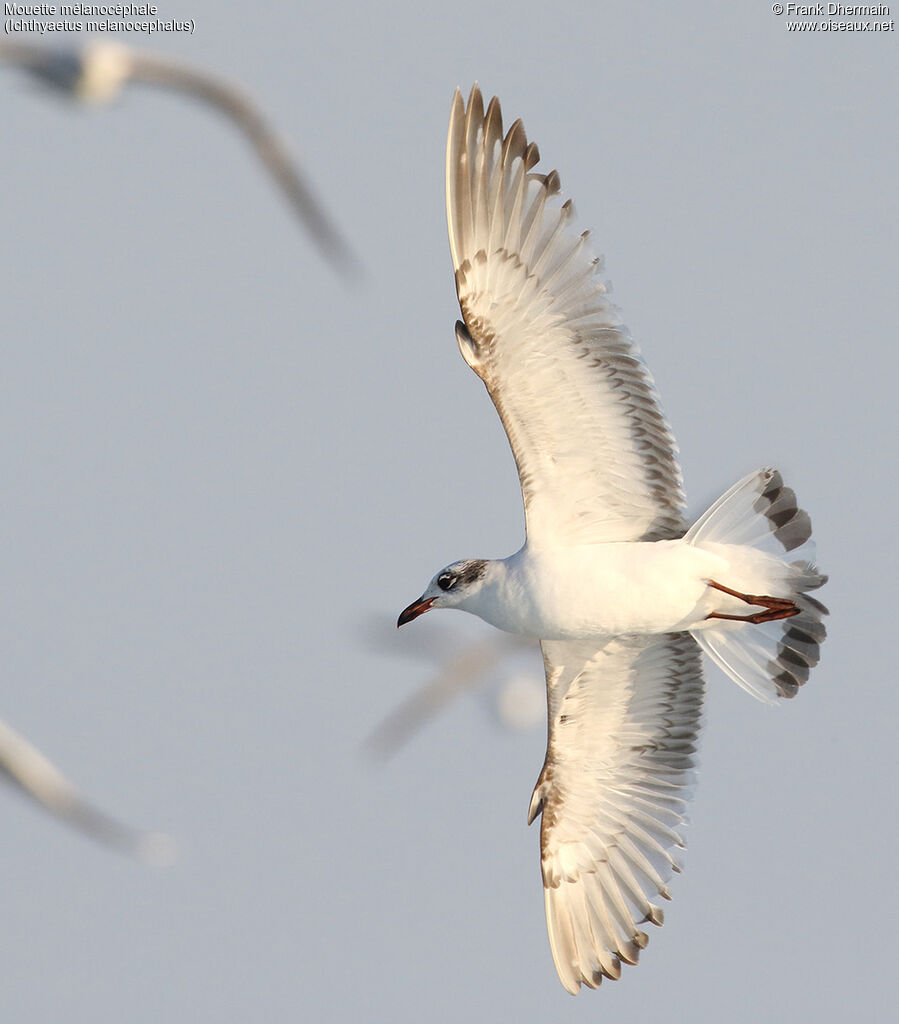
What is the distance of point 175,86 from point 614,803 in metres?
5.41

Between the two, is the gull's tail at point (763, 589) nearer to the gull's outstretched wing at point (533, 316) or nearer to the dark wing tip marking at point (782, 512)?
the dark wing tip marking at point (782, 512)

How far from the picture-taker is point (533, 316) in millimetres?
8406

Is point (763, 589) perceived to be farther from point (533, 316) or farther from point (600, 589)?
point (533, 316)

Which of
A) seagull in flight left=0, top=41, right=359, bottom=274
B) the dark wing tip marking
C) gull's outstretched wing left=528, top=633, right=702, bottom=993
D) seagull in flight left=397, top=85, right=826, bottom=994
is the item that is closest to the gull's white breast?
seagull in flight left=397, top=85, right=826, bottom=994

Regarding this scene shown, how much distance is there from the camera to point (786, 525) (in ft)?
30.1

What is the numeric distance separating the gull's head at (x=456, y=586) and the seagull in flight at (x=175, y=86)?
2556 millimetres

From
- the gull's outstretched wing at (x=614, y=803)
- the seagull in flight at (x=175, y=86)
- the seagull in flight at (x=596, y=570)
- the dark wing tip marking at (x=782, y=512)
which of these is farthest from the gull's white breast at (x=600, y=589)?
the seagull in flight at (x=175, y=86)

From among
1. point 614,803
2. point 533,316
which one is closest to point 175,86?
point 533,316

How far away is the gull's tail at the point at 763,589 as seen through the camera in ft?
29.9

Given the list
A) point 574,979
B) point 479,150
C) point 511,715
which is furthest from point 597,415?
point 511,715

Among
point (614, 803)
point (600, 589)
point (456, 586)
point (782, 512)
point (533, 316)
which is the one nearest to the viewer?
point (533, 316)

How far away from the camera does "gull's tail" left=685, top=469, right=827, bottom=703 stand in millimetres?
9102

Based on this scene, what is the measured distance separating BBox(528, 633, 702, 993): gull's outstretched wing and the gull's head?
111 centimetres

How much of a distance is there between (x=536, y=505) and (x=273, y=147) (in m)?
3.70
